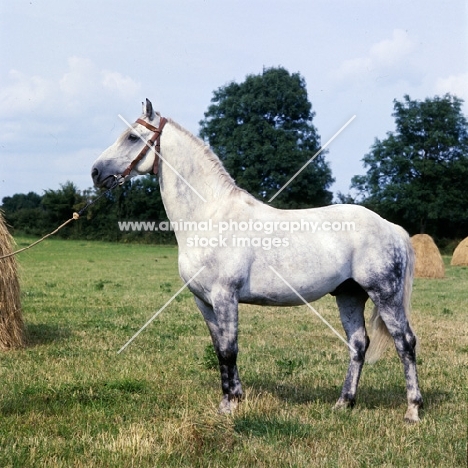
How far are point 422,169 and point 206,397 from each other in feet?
134

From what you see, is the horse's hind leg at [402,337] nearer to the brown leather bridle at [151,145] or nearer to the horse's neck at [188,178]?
the horse's neck at [188,178]

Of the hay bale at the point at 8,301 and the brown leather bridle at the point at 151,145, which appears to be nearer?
the brown leather bridle at the point at 151,145

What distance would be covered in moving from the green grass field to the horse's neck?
1.83 metres

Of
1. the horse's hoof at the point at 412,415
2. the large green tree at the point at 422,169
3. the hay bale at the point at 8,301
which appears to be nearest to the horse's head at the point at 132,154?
the horse's hoof at the point at 412,415

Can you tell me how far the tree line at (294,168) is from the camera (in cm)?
3775

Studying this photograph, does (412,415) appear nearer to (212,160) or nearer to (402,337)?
(402,337)

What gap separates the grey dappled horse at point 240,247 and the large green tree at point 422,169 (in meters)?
38.2

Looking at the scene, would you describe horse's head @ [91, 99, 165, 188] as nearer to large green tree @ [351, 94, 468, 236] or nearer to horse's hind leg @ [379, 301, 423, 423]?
horse's hind leg @ [379, 301, 423, 423]

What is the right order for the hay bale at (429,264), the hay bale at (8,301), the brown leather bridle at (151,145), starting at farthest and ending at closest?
the hay bale at (429,264) → the hay bale at (8,301) → the brown leather bridle at (151,145)

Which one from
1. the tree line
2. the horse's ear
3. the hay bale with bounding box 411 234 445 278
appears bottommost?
the hay bale with bounding box 411 234 445 278

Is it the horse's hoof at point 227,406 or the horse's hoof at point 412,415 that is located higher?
the horse's hoof at point 227,406

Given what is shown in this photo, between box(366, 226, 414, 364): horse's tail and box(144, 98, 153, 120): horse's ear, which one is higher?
box(144, 98, 153, 120): horse's ear

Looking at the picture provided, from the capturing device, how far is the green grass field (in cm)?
435

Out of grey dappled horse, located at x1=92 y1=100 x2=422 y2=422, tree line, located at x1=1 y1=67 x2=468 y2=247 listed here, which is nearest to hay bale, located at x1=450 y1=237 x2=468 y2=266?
tree line, located at x1=1 y1=67 x2=468 y2=247
